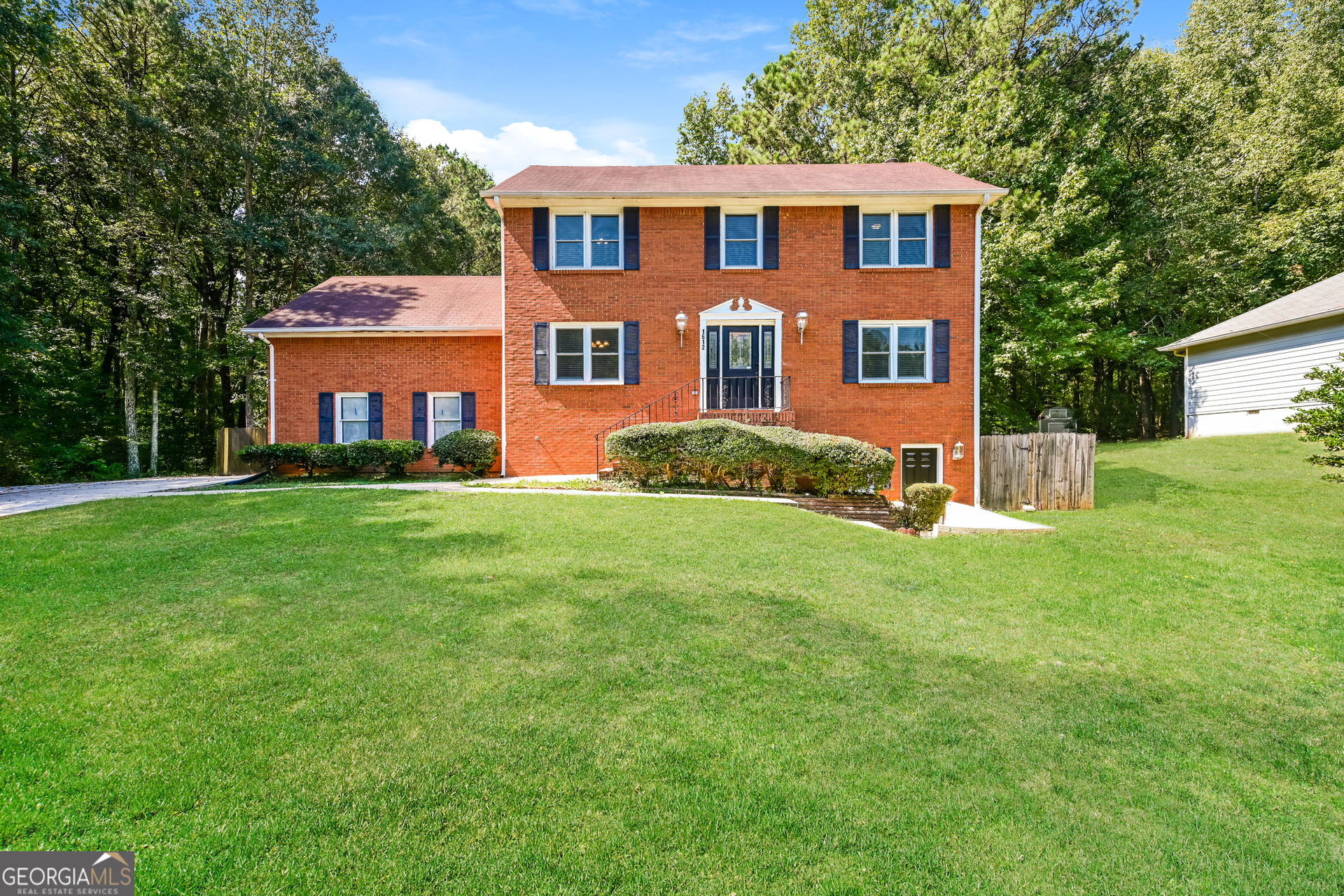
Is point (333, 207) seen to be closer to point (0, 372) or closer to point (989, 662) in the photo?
point (0, 372)

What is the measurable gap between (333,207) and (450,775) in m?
25.0

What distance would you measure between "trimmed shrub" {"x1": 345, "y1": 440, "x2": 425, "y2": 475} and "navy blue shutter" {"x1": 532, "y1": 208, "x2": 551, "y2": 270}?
530 centimetres

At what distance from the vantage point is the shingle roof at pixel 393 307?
15.0 meters

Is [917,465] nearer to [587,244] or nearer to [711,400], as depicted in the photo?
[711,400]

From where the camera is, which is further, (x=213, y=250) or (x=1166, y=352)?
(x=1166, y=352)

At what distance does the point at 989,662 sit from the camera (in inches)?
171

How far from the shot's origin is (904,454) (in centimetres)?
1384

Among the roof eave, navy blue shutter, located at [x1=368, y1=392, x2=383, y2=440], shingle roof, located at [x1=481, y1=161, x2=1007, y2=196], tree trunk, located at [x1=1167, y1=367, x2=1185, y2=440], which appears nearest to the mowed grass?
navy blue shutter, located at [x1=368, y1=392, x2=383, y2=440]

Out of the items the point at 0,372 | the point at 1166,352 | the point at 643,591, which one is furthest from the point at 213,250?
the point at 1166,352

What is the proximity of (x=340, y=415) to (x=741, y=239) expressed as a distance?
36.4 feet

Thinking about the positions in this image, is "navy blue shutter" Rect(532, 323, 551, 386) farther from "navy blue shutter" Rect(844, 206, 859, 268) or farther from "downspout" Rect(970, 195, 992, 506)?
"downspout" Rect(970, 195, 992, 506)

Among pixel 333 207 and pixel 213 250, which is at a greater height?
pixel 333 207

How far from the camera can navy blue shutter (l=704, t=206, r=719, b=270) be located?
45.4 ft

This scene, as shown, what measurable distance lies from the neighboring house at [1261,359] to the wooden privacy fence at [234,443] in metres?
26.4
